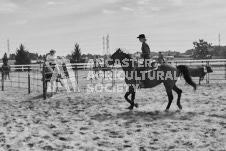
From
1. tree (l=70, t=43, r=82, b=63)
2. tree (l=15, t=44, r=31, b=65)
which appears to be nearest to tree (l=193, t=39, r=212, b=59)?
tree (l=70, t=43, r=82, b=63)

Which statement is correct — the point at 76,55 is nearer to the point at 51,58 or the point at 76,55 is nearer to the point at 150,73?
the point at 51,58

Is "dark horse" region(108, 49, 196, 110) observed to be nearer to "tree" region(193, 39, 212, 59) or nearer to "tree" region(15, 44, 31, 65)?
"tree" region(15, 44, 31, 65)

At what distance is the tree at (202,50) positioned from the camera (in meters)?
61.8

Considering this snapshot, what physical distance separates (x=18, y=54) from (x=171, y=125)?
134 feet

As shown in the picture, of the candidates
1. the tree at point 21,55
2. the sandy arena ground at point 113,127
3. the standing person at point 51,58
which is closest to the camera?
the sandy arena ground at point 113,127

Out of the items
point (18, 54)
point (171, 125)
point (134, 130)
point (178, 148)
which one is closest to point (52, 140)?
point (134, 130)

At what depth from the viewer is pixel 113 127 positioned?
5.52m

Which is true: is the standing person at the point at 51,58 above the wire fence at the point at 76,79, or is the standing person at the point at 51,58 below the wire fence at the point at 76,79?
above

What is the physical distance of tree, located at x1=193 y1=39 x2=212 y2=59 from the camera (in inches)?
2435

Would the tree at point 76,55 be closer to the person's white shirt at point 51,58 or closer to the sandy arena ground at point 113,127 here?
the person's white shirt at point 51,58

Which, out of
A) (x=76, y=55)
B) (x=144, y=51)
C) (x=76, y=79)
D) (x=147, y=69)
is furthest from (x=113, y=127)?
(x=76, y=55)

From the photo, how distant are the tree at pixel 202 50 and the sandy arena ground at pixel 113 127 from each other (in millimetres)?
56385

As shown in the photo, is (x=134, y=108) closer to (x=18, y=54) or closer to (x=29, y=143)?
(x=29, y=143)

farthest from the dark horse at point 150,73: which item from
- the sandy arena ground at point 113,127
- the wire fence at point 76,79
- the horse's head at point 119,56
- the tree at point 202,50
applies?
the tree at point 202,50
